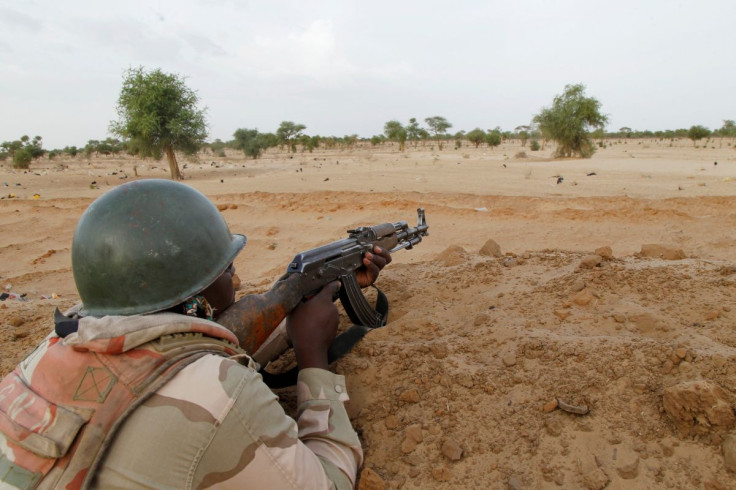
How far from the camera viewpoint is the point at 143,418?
1184 millimetres

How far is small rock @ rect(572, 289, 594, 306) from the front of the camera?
112 inches

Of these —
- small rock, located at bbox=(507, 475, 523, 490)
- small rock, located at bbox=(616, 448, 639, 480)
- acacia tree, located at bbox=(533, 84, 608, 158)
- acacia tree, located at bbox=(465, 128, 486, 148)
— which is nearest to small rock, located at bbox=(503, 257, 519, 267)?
small rock, located at bbox=(616, 448, 639, 480)

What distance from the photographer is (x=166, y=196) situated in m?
1.67

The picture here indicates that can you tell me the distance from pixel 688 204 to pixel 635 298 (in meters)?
5.76

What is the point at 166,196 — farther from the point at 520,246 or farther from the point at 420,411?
the point at 520,246

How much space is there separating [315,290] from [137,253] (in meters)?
1.16

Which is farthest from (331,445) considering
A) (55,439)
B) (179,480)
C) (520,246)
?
(520,246)

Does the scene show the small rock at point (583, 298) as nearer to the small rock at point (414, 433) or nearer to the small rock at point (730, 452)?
the small rock at point (730, 452)

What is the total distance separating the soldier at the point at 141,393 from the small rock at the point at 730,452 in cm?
137

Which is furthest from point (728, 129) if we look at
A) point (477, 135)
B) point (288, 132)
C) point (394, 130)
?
point (288, 132)

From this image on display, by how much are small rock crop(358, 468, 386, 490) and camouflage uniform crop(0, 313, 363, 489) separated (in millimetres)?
457

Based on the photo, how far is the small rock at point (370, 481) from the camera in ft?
5.73

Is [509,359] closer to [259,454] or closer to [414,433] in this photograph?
[414,433]

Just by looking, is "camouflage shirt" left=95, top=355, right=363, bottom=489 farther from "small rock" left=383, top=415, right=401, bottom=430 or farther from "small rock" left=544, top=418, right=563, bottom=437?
"small rock" left=544, top=418, right=563, bottom=437
